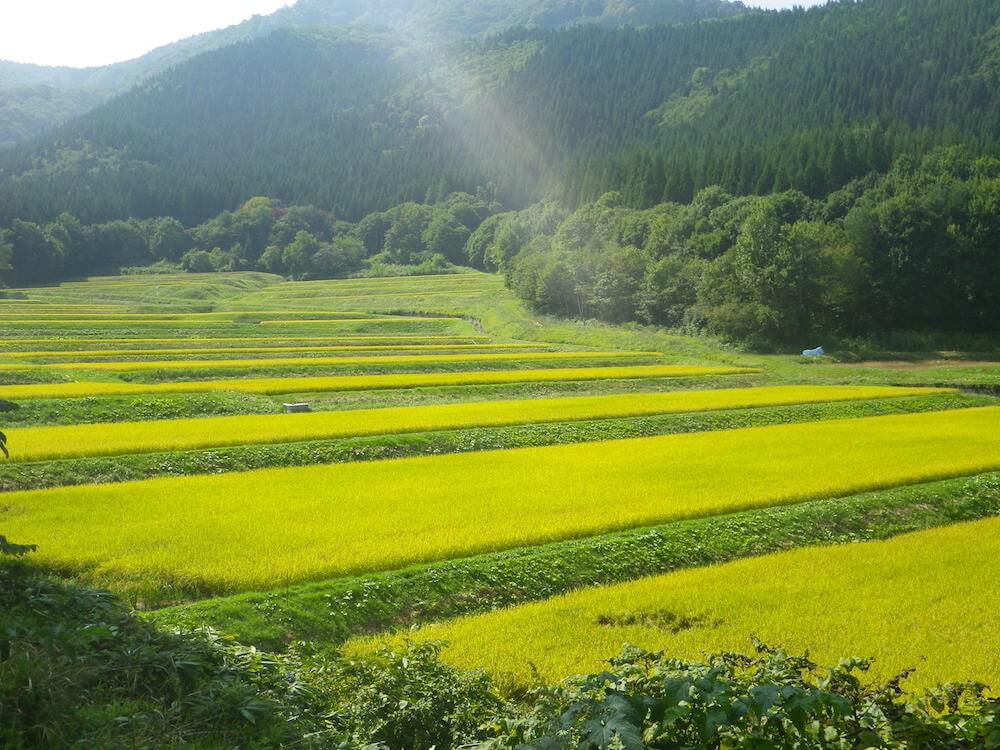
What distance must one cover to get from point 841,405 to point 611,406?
9106mm

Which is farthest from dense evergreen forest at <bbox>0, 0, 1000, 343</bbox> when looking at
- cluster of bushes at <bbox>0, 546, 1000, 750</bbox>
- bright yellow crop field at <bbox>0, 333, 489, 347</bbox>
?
cluster of bushes at <bbox>0, 546, 1000, 750</bbox>

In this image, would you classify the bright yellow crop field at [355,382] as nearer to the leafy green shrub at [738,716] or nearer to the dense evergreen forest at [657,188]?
the dense evergreen forest at [657,188]

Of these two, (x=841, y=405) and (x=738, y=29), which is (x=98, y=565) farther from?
(x=738, y=29)

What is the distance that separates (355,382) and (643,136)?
400ft

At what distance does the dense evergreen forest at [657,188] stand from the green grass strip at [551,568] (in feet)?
118

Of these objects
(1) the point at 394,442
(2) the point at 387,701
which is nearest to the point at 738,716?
(2) the point at 387,701

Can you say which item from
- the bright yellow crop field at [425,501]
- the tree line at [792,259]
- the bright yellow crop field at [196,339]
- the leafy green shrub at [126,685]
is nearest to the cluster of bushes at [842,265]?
the tree line at [792,259]

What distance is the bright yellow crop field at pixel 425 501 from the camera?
1162 centimetres

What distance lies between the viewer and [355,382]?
31.3 m

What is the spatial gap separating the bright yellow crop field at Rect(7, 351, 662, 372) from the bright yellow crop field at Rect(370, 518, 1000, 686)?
26516 millimetres

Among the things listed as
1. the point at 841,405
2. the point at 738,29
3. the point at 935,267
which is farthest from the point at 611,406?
the point at 738,29

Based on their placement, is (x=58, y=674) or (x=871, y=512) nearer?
(x=58, y=674)

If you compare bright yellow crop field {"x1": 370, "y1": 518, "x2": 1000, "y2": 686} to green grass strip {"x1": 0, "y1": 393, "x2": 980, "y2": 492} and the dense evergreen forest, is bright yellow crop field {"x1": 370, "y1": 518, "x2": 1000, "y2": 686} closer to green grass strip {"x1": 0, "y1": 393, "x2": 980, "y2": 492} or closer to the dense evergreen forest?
green grass strip {"x1": 0, "y1": 393, "x2": 980, "y2": 492}

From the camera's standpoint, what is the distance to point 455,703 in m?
7.07
